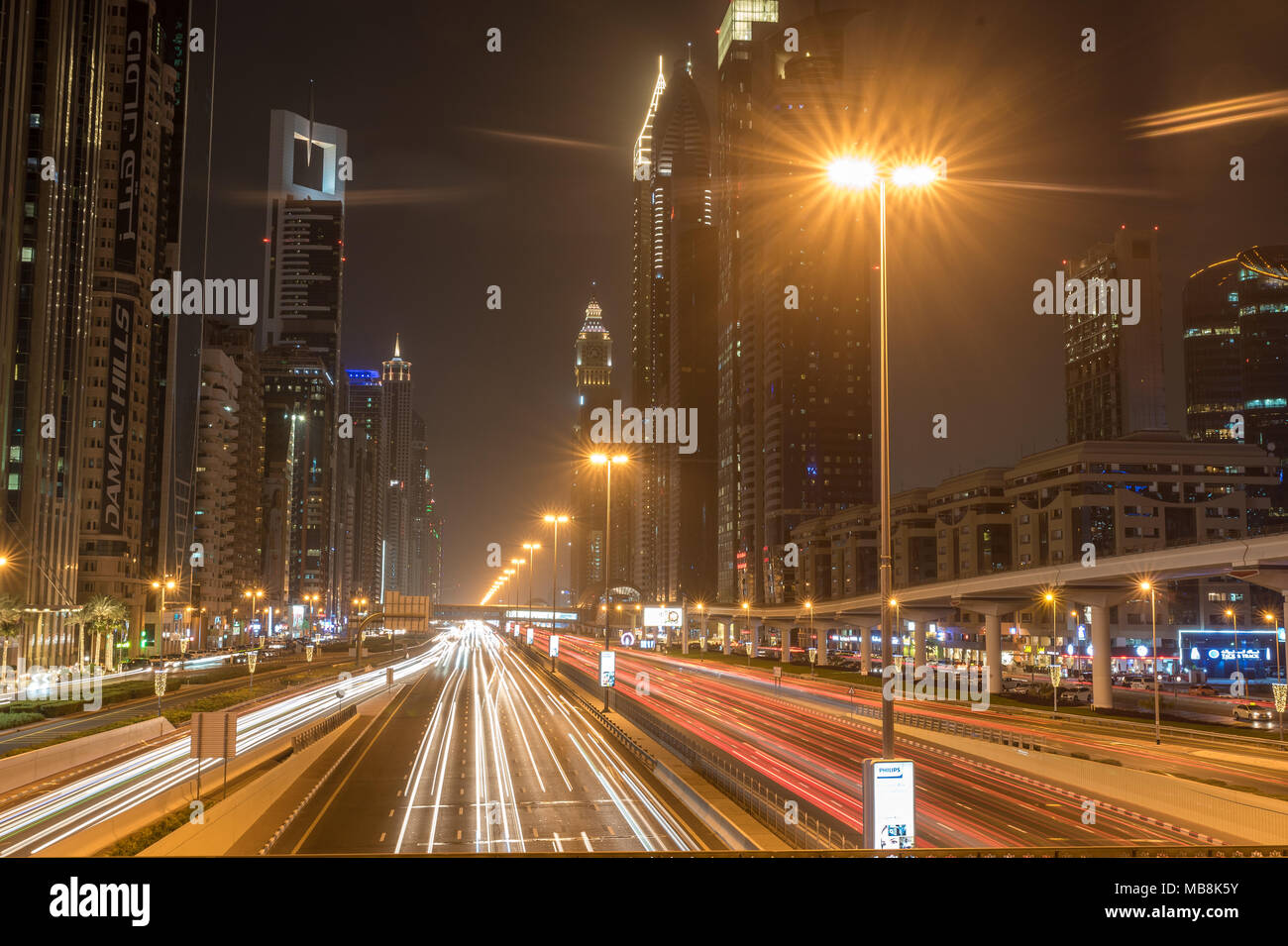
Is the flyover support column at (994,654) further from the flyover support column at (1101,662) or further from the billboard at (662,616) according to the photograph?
the billboard at (662,616)

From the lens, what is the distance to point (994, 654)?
240 feet

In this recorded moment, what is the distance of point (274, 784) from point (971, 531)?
121285 millimetres

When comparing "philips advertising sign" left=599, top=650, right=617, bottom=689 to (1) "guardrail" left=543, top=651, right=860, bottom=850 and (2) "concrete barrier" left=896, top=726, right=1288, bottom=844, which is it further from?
(2) "concrete barrier" left=896, top=726, right=1288, bottom=844

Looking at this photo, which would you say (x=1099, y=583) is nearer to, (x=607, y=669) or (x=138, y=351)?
(x=607, y=669)

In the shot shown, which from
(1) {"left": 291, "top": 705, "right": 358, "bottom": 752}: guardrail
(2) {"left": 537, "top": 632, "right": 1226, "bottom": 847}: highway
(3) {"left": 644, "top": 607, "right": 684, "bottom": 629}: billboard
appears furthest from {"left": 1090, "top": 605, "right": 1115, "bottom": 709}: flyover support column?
(3) {"left": 644, "top": 607, "right": 684, "bottom": 629}: billboard

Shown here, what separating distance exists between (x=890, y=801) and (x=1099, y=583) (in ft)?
185

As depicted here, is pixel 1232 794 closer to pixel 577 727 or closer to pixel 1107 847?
pixel 1107 847

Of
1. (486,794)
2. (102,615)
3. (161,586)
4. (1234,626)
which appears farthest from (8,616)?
(1234,626)

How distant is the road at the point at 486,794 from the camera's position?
2544 cm

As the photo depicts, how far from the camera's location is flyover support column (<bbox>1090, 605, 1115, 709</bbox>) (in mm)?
60812

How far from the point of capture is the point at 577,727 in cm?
5197

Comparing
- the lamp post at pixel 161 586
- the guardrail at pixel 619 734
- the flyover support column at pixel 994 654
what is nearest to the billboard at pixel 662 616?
the guardrail at pixel 619 734

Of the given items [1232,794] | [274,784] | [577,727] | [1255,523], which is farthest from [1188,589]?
[274,784]

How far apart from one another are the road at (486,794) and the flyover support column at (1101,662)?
102 feet
